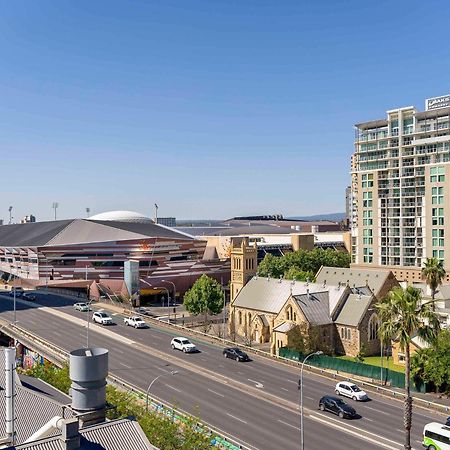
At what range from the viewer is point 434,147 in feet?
422

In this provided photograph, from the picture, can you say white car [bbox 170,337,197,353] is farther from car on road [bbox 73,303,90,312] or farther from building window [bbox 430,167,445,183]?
building window [bbox 430,167,445,183]

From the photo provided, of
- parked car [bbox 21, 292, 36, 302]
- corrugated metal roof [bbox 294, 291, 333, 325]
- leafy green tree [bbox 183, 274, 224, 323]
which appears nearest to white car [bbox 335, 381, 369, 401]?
corrugated metal roof [bbox 294, 291, 333, 325]

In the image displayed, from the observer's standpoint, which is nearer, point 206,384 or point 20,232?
point 206,384

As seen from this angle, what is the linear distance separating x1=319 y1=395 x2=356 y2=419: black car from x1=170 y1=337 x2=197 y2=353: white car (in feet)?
97.1

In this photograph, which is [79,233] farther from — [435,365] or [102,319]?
[435,365]

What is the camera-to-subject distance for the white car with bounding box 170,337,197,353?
274ft

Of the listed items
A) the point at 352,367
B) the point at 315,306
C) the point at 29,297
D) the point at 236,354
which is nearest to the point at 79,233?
the point at 29,297

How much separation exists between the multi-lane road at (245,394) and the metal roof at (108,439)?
→ 70.3 feet

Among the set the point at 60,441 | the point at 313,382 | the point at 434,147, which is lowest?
the point at 313,382

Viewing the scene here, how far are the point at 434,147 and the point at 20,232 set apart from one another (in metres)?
133

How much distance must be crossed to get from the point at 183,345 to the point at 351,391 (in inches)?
1190

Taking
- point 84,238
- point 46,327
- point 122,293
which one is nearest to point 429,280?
point 46,327

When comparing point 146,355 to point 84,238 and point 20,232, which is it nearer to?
point 84,238

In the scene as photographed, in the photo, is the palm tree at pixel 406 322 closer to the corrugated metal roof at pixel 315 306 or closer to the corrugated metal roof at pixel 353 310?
the corrugated metal roof at pixel 315 306
